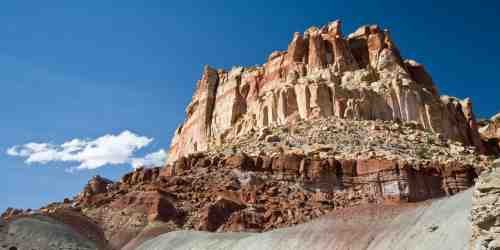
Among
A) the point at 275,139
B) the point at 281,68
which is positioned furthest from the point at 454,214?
the point at 281,68

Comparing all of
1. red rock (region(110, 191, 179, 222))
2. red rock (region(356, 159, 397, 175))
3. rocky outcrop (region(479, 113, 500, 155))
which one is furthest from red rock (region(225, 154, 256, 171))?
rocky outcrop (region(479, 113, 500, 155))

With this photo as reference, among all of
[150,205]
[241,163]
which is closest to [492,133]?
[241,163]

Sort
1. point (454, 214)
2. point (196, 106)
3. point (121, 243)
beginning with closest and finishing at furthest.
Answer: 1. point (454, 214)
2. point (121, 243)
3. point (196, 106)

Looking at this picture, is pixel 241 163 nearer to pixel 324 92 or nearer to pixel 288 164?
pixel 288 164

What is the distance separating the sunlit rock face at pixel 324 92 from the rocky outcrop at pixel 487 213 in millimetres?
45219

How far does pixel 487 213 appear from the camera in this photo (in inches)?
552

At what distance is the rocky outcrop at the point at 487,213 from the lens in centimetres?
1382

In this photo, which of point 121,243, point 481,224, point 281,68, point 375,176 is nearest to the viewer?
point 481,224

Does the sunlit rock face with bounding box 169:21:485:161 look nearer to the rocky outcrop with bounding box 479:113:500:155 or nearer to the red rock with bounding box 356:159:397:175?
the rocky outcrop with bounding box 479:113:500:155

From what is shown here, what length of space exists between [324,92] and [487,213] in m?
48.5

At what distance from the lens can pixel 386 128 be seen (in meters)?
58.5

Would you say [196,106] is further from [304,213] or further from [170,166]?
[304,213]

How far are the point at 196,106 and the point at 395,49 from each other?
2994cm

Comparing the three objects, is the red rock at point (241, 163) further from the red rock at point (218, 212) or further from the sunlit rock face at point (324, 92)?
the sunlit rock face at point (324, 92)
